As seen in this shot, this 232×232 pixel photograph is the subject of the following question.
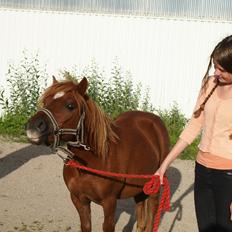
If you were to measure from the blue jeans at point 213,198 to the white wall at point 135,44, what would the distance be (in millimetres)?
7314

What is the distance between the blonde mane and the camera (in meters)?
3.51

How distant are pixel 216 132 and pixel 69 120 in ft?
3.65

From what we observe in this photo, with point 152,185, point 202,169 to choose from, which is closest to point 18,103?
point 152,185

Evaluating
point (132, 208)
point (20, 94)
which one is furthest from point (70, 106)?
point (20, 94)

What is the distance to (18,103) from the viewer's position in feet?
33.1

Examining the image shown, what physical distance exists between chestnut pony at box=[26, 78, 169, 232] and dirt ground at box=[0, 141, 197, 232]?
108 cm

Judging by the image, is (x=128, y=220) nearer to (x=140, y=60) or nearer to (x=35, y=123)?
(x=35, y=123)

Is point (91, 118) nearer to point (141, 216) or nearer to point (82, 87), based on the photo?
point (82, 87)

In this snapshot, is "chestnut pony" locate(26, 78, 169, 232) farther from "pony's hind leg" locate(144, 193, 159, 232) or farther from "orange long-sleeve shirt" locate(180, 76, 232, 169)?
"orange long-sleeve shirt" locate(180, 76, 232, 169)

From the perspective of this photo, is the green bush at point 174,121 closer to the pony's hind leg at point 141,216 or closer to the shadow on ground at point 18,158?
the shadow on ground at point 18,158

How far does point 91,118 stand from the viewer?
3641 millimetres

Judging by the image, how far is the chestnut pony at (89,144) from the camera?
339cm

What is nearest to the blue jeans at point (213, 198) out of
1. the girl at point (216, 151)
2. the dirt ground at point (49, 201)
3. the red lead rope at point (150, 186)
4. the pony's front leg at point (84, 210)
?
the girl at point (216, 151)

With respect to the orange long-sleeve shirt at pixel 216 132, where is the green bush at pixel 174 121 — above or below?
below
